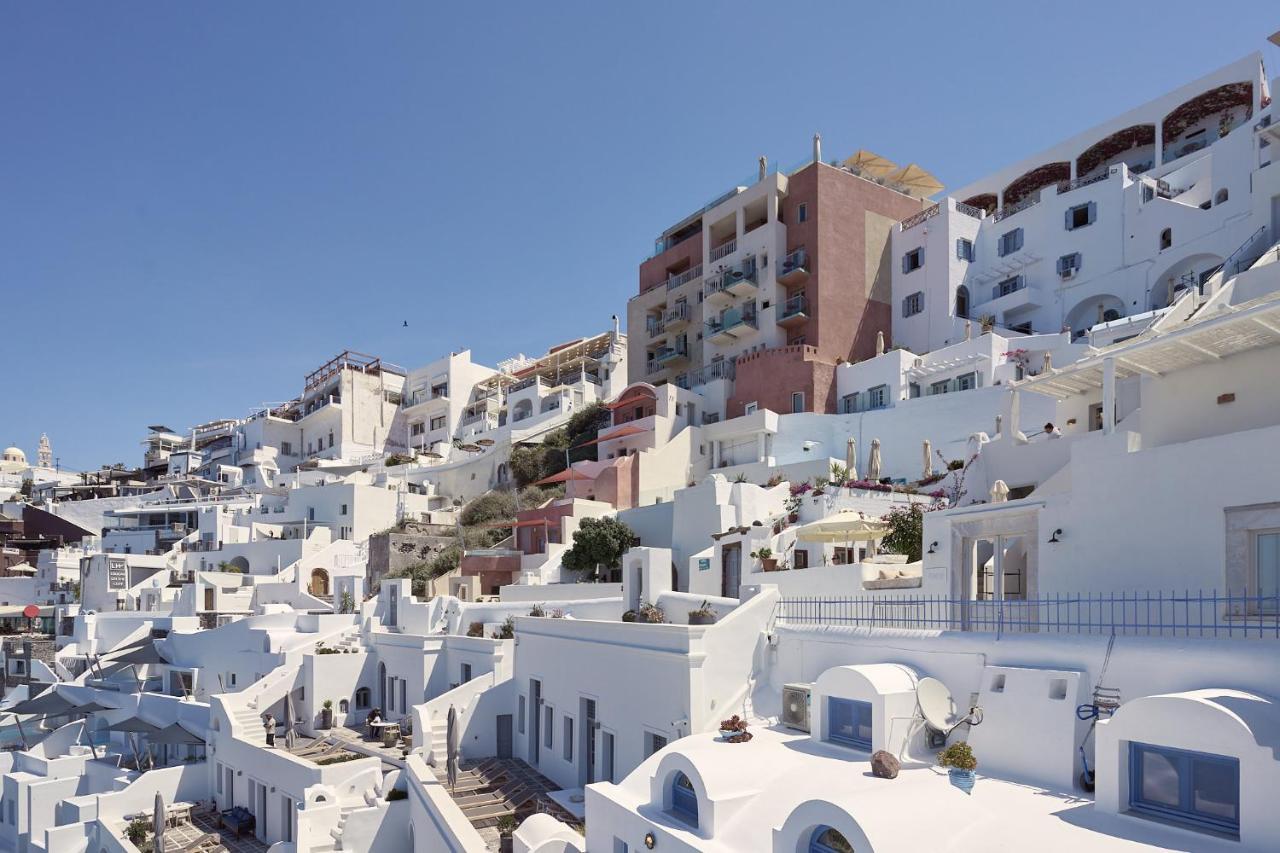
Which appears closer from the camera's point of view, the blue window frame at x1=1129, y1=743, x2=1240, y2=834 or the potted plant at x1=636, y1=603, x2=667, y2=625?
the blue window frame at x1=1129, y1=743, x2=1240, y2=834

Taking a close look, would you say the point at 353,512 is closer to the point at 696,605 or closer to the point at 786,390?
the point at 786,390

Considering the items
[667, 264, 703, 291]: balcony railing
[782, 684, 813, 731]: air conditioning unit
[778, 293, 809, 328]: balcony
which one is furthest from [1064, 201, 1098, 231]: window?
[782, 684, 813, 731]: air conditioning unit

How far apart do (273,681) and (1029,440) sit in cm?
2431

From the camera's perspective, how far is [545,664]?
→ 19.5 meters

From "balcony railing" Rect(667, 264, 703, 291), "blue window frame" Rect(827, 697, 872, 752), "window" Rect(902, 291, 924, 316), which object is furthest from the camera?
"balcony railing" Rect(667, 264, 703, 291)

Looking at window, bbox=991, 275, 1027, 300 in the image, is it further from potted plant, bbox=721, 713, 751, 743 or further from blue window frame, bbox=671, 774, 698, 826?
blue window frame, bbox=671, 774, 698, 826

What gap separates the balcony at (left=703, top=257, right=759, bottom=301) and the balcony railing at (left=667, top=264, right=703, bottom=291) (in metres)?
2.62

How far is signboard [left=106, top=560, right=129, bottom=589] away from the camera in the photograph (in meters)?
46.0

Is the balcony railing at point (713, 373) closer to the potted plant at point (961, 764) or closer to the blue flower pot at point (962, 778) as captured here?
the potted plant at point (961, 764)

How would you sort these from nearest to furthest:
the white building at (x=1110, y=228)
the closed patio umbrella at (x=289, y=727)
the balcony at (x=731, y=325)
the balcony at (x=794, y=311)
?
the closed patio umbrella at (x=289, y=727)
the white building at (x=1110, y=228)
the balcony at (x=794, y=311)
the balcony at (x=731, y=325)

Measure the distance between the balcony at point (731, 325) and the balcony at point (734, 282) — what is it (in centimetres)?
101

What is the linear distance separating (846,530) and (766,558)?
4263mm

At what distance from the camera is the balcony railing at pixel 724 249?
153 ft

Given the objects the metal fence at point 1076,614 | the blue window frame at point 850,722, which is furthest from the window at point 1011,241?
the blue window frame at point 850,722
